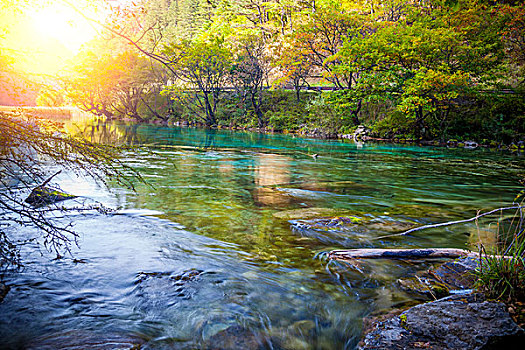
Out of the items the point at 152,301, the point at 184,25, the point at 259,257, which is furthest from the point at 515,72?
the point at 184,25

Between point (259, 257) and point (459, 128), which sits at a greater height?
point (459, 128)

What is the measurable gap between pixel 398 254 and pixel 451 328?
175cm

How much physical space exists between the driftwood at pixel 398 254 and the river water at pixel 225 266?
0.12m

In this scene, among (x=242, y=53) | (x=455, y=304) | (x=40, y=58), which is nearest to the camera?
(x=455, y=304)

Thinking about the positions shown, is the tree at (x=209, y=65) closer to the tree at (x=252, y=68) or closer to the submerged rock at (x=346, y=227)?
the tree at (x=252, y=68)

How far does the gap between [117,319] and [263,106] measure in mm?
36031

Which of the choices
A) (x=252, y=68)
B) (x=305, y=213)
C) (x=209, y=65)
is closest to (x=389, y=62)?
(x=252, y=68)

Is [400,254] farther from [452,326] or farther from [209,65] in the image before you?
[209,65]

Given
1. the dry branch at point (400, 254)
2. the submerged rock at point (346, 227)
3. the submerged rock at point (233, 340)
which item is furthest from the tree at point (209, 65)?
the submerged rock at point (233, 340)

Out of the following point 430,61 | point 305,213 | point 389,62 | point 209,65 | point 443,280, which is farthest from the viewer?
point 209,65

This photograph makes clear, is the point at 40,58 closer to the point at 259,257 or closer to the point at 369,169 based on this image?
the point at 259,257

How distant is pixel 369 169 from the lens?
1269 cm

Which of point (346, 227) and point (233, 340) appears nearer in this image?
point (233, 340)

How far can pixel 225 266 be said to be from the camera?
430cm
